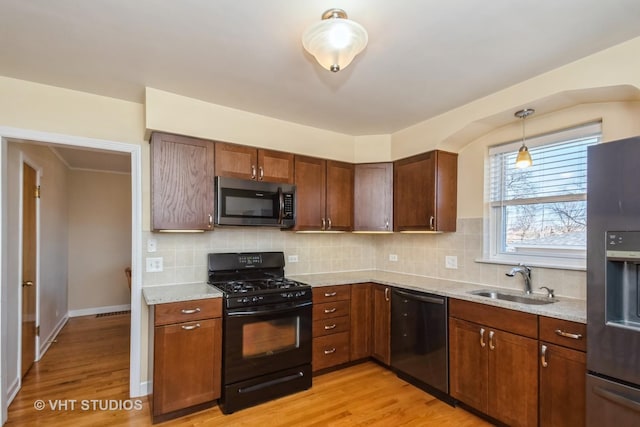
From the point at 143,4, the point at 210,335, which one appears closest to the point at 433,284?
the point at 210,335

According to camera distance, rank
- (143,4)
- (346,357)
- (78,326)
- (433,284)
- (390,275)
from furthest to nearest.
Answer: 1. (78,326)
2. (390,275)
3. (346,357)
4. (433,284)
5. (143,4)

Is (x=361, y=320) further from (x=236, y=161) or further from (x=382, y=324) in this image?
(x=236, y=161)

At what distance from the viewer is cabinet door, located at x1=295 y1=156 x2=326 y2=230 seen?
126 inches

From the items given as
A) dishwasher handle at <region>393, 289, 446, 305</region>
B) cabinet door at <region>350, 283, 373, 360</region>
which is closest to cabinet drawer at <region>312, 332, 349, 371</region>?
cabinet door at <region>350, 283, 373, 360</region>

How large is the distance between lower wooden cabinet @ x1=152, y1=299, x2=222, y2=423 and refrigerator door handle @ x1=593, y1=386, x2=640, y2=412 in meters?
2.37

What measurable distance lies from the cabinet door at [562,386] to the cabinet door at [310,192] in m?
2.08

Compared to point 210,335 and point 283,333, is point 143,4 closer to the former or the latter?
point 210,335

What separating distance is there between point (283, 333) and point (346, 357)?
843mm

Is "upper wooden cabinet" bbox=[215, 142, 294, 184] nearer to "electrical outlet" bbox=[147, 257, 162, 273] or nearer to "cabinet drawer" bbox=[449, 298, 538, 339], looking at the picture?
"electrical outlet" bbox=[147, 257, 162, 273]

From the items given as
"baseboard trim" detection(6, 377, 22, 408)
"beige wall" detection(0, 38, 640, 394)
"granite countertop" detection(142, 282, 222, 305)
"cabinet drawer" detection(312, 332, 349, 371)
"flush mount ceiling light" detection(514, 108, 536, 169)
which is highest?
"beige wall" detection(0, 38, 640, 394)

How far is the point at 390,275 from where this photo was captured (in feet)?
11.8

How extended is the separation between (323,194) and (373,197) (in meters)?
0.58

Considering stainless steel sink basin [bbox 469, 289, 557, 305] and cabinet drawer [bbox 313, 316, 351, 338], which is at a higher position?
stainless steel sink basin [bbox 469, 289, 557, 305]

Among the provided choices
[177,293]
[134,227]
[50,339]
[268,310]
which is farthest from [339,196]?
[50,339]
